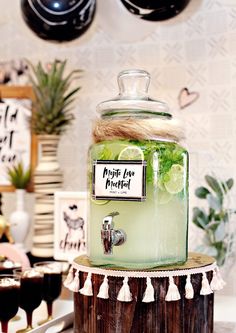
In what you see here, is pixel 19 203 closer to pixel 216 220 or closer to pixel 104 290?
pixel 216 220

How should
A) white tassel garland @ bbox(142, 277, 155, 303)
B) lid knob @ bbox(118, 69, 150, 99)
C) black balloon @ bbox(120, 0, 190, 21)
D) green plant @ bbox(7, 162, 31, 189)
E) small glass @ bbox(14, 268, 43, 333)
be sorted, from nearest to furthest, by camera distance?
white tassel garland @ bbox(142, 277, 155, 303), lid knob @ bbox(118, 69, 150, 99), small glass @ bbox(14, 268, 43, 333), black balloon @ bbox(120, 0, 190, 21), green plant @ bbox(7, 162, 31, 189)

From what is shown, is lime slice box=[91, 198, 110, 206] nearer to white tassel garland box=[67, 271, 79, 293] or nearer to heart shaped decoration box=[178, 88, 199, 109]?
white tassel garland box=[67, 271, 79, 293]

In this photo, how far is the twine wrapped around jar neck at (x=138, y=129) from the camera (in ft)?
4.51

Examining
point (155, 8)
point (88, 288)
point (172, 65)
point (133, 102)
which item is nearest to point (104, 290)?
point (88, 288)

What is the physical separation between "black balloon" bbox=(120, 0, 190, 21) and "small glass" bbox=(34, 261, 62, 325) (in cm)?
96

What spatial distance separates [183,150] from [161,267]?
308 millimetres

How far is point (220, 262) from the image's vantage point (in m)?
2.01

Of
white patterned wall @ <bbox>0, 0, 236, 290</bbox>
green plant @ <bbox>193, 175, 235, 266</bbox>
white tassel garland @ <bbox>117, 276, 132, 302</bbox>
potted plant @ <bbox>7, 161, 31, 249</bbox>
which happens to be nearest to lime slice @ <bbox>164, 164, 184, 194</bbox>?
white tassel garland @ <bbox>117, 276, 132, 302</bbox>

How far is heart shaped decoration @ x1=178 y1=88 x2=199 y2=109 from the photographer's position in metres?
2.34

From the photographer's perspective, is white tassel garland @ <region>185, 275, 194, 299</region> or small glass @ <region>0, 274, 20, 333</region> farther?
small glass @ <region>0, 274, 20, 333</region>

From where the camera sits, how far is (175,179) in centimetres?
138

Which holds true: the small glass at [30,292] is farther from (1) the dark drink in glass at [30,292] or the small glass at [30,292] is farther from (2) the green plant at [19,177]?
(2) the green plant at [19,177]

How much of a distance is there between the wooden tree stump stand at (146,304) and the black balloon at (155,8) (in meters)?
1.00

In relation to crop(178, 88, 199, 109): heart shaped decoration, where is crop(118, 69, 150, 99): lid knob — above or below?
below
